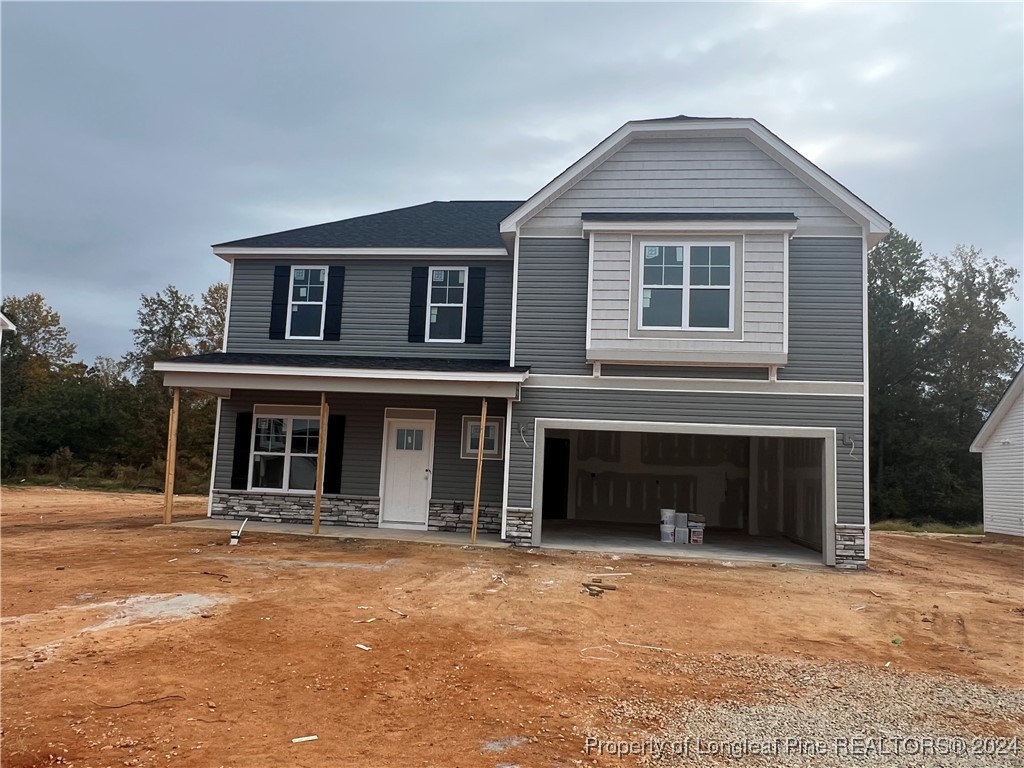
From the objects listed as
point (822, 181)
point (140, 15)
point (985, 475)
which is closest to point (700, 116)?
point (822, 181)

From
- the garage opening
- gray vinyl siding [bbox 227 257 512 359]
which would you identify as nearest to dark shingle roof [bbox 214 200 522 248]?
gray vinyl siding [bbox 227 257 512 359]

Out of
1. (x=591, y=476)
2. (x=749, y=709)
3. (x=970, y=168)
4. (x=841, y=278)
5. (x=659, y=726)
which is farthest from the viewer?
(x=970, y=168)

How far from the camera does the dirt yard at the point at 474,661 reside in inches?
146

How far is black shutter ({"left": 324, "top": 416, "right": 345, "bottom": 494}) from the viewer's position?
1281 centimetres

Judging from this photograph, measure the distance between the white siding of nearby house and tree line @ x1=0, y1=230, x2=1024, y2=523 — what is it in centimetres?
908

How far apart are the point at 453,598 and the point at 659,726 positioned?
378cm

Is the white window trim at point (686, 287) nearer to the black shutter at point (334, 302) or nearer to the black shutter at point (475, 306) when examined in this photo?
the black shutter at point (475, 306)

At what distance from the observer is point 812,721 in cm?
421

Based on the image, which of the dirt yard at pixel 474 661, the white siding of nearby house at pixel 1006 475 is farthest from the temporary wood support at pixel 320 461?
the white siding of nearby house at pixel 1006 475

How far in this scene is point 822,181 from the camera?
11.0m

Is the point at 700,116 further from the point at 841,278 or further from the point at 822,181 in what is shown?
the point at 841,278

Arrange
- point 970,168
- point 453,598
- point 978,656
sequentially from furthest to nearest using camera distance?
point 970,168 < point 453,598 < point 978,656

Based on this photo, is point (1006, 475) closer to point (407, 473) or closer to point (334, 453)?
point (407, 473)

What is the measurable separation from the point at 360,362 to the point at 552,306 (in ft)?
12.1
